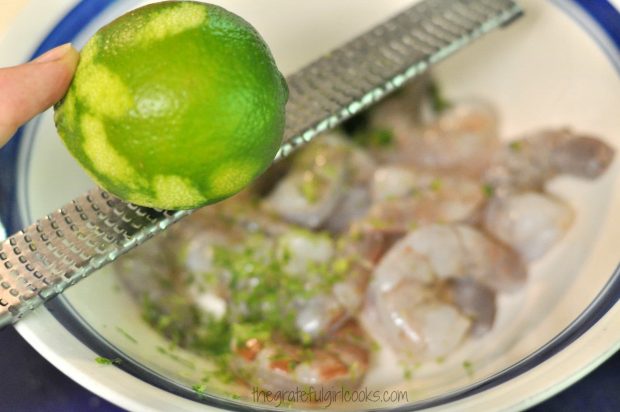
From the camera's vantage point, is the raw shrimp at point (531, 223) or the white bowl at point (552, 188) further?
the raw shrimp at point (531, 223)

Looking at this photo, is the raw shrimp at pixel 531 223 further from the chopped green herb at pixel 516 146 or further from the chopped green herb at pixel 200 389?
the chopped green herb at pixel 200 389

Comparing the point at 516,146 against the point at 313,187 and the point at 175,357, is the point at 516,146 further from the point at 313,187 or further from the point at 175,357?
the point at 175,357

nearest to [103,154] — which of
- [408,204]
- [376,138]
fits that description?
[408,204]

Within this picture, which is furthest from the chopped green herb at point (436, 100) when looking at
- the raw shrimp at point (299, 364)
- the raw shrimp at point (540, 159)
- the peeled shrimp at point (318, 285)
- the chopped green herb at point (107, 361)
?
the chopped green herb at point (107, 361)

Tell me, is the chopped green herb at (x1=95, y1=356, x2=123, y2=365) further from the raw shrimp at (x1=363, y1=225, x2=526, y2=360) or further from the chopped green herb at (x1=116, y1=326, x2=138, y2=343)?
the raw shrimp at (x1=363, y1=225, x2=526, y2=360)

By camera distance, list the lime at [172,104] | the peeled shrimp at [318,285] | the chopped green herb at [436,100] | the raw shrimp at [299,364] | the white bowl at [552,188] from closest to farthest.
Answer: the lime at [172,104] → the white bowl at [552,188] → the raw shrimp at [299,364] → the peeled shrimp at [318,285] → the chopped green herb at [436,100]

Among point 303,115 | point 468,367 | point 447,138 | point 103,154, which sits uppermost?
point 103,154

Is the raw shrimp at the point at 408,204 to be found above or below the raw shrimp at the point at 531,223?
above
